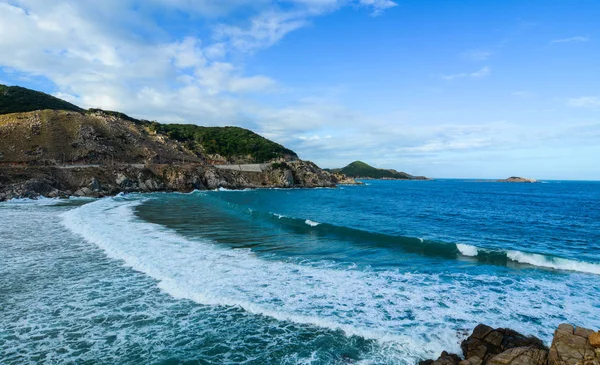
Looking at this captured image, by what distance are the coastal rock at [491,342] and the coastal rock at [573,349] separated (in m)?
0.93

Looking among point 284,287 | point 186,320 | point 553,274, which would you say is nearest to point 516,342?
point 284,287

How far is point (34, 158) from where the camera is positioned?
68.2m

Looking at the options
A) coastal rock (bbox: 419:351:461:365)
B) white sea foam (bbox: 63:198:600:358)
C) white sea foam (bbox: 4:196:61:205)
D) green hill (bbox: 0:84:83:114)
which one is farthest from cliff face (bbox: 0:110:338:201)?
coastal rock (bbox: 419:351:461:365)

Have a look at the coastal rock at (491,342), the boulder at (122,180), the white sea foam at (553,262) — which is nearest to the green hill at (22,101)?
the boulder at (122,180)

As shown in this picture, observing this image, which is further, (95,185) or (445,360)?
(95,185)

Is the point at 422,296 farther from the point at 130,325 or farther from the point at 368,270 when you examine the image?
the point at 130,325

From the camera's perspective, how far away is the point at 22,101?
107 m

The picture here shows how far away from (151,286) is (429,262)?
14739 millimetres

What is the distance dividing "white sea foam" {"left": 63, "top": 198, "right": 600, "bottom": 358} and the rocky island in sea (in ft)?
161

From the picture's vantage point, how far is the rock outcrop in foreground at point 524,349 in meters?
6.98

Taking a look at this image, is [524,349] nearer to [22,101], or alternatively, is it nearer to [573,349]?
[573,349]

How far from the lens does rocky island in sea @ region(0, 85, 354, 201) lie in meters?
59.6

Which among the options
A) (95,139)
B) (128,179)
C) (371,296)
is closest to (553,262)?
(371,296)

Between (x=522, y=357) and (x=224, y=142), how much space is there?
130848mm
